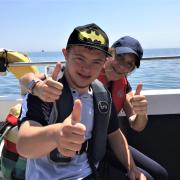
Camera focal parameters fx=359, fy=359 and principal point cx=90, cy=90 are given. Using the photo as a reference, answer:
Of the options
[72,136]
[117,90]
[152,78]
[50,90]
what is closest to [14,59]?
[117,90]

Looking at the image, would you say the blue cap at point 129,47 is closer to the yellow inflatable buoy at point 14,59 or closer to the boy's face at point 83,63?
the boy's face at point 83,63

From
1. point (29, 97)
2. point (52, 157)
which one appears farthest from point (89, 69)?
point (52, 157)

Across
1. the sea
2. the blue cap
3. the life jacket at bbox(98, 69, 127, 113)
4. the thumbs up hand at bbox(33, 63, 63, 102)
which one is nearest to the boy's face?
the thumbs up hand at bbox(33, 63, 63, 102)

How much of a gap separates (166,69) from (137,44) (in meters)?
4.33

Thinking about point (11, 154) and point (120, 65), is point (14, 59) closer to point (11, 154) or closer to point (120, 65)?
point (11, 154)

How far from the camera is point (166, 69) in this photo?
6465mm

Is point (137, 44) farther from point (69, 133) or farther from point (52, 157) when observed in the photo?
point (69, 133)

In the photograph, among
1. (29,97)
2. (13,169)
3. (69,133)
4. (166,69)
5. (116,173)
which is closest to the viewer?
(69,133)

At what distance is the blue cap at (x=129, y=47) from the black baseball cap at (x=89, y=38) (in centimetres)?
41

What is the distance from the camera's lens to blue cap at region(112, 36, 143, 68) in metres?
2.21

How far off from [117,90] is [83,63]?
0.67 metres

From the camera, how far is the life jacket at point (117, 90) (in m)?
2.34

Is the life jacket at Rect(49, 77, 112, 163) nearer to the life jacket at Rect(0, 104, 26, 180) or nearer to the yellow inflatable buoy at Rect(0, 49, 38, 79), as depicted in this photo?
the life jacket at Rect(0, 104, 26, 180)

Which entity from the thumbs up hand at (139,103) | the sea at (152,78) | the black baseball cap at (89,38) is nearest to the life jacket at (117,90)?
the thumbs up hand at (139,103)
